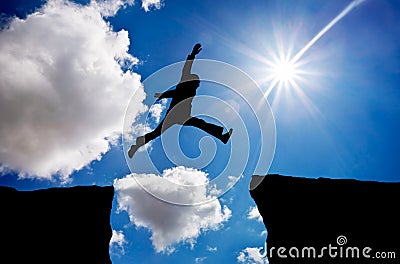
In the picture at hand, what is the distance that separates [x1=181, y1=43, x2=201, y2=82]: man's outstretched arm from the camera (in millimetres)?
9125

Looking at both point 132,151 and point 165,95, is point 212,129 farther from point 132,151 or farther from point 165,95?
point 132,151

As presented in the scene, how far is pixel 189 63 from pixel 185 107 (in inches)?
50.7

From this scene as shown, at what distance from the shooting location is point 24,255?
7.96 metres

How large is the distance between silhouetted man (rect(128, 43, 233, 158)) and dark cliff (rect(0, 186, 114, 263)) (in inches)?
107

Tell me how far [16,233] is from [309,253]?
7421 mm

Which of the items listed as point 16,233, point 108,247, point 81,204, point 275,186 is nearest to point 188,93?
point 275,186

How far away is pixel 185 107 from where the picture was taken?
31.0ft

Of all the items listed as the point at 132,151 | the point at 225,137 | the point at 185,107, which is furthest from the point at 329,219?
the point at 132,151

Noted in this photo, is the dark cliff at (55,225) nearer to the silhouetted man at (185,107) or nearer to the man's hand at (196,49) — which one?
the silhouetted man at (185,107)

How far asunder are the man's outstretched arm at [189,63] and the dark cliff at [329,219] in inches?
148

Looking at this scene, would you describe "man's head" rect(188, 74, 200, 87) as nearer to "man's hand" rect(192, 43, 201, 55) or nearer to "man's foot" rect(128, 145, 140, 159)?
"man's hand" rect(192, 43, 201, 55)

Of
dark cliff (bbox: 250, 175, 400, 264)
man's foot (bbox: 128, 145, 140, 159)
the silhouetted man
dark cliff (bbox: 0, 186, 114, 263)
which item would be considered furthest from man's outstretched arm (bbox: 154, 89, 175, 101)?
dark cliff (bbox: 250, 175, 400, 264)

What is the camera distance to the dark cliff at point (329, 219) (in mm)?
7859

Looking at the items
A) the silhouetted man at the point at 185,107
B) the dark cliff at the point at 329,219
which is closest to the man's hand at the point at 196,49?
the silhouetted man at the point at 185,107
